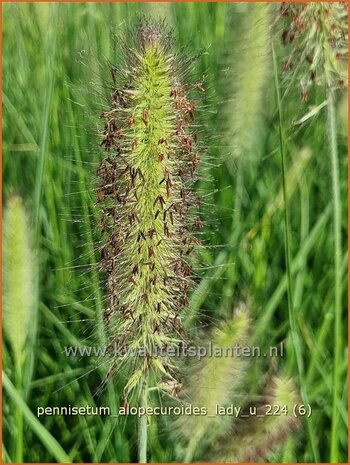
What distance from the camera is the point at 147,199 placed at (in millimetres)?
1147

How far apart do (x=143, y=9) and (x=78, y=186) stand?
373mm

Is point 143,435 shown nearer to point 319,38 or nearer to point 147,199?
point 147,199

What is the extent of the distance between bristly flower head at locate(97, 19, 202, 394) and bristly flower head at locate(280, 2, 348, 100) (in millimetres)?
249

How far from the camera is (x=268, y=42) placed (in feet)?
4.28

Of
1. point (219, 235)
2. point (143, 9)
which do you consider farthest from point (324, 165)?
point (143, 9)

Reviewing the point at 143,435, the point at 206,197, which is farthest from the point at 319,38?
the point at 143,435

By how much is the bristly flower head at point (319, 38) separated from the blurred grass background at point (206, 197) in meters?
0.06

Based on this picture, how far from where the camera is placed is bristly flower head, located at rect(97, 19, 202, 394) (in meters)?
1.11

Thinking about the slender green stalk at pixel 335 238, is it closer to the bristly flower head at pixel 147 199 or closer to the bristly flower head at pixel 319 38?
the bristly flower head at pixel 319 38

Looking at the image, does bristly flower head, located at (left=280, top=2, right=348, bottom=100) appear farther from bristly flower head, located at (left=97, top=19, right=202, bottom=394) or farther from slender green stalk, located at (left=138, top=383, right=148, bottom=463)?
slender green stalk, located at (left=138, top=383, right=148, bottom=463)

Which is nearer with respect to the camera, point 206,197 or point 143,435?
point 143,435

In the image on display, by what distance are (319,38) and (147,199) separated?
0.43 m

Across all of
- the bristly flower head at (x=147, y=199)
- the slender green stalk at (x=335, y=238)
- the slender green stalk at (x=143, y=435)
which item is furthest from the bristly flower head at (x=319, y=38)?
the slender green stalk at (x=143, y=435)

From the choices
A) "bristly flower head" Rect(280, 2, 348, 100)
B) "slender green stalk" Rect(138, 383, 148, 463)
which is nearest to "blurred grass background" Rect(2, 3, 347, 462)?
"bristly flower head" Rect(280, 2, 348, 100)
